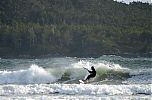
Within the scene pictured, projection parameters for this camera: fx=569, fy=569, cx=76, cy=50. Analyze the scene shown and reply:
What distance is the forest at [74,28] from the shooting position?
404ft

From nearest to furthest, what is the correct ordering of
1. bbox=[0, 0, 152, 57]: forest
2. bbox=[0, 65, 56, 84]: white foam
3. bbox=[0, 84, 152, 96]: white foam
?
bbox=[0, 84, 152, 96]: white foam < bbox=[0, 65, 56, 84]: white foam < bbox=[0, 0, 152, 57]: forest

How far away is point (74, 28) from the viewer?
146 meters

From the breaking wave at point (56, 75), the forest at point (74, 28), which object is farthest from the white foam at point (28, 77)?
the forest at point (74, 28)

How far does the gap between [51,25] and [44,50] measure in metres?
31.4

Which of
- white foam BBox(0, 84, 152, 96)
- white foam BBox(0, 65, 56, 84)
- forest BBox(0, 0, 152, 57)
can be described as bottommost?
forest BBox(0, 0, 152, 57)

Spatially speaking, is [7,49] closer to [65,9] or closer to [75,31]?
[75,31]

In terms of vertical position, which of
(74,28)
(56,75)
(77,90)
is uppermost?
(77,90)

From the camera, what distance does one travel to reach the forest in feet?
404

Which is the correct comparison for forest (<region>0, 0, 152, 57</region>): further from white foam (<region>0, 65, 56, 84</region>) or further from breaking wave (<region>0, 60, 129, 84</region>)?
white foam (<region>0, 65, 56, 84</region>)

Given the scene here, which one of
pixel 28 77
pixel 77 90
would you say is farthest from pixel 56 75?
pixel 77 90

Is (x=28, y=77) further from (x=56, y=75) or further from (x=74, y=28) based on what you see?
(x=74, y=28)

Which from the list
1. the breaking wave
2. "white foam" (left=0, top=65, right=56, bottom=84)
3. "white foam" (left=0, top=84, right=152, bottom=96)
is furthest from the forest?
"white foam" (left=0, top=84, right=152, bottom=96)

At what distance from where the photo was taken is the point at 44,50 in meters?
126

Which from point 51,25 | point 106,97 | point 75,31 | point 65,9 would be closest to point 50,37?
point 75,31
